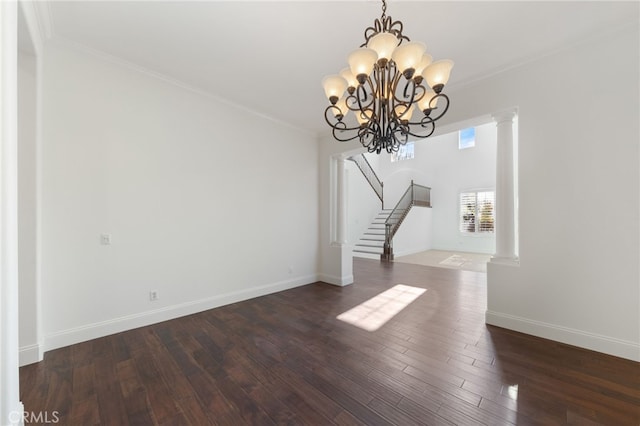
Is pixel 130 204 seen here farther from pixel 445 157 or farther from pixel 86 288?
pixel 445 157

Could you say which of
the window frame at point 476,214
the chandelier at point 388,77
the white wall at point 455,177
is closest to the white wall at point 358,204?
the white wall at point 455,177

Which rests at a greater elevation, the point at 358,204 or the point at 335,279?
the point at 358,204

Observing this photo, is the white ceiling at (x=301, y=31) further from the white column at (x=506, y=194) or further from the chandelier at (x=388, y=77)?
the white column at (x=506, y=194)

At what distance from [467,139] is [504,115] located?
795cm

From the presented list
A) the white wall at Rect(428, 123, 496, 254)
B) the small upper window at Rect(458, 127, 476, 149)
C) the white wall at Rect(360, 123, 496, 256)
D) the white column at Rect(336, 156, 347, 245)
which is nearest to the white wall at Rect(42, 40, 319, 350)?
the white column at Rect(336, 156, 347, 245)

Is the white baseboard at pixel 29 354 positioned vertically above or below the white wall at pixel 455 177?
below

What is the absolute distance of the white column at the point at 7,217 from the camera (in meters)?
1.21

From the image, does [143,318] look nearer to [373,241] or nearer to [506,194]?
[506,194]

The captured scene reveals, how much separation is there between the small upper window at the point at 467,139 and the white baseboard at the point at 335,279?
8.19 metres

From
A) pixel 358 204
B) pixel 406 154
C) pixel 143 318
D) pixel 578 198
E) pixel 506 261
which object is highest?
pixel 406 154

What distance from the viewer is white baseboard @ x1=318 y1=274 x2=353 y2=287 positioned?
4988mm

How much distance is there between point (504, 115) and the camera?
3.12m

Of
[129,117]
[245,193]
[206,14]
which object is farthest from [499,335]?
[129,117]

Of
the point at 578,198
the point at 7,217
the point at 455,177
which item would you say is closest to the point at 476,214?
the point at 455,177
